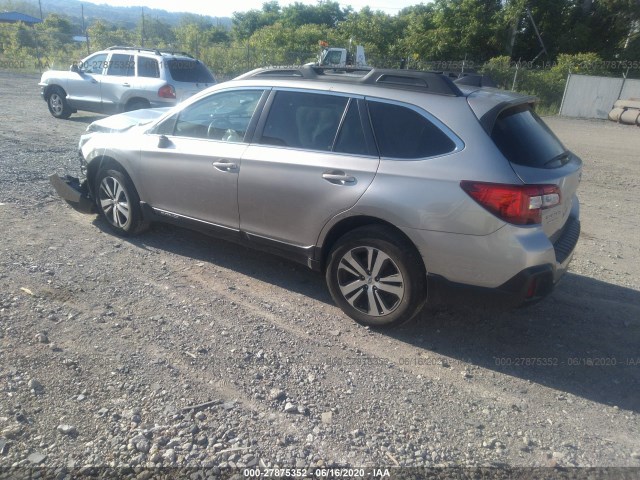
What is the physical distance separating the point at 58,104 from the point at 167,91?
13.4 feet

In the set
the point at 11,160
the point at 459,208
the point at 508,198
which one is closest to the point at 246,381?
A: the point at 459,208

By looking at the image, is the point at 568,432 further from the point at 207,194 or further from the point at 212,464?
the point at 207,194

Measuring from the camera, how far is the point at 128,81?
1238 centimetres

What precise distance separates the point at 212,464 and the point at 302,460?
461 millimetres

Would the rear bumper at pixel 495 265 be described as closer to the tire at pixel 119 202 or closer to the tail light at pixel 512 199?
the tail light at pixel 512 199

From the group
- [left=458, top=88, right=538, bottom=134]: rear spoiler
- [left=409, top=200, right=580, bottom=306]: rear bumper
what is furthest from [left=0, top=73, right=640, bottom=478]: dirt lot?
[left=458, top=88, right=538, bottom=134]: rear spoiler

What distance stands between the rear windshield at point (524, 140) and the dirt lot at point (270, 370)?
138 cm

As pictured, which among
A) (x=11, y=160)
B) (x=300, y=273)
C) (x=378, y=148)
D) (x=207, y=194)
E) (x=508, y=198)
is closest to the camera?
(x=508, y=198)

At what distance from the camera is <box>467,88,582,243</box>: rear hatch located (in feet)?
11.7

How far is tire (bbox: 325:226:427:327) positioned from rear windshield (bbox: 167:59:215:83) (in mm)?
9324

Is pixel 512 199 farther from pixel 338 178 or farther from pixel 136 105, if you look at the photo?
pixel 136 105

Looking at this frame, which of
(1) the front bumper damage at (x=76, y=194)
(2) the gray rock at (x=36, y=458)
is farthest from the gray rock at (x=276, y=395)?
(1) the front bumper damage at (x=76, y=194)

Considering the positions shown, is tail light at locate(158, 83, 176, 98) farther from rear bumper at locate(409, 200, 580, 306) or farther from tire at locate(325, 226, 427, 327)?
rear bumper at locate(409, 200, 580, 306)

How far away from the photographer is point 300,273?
5.12 meters
